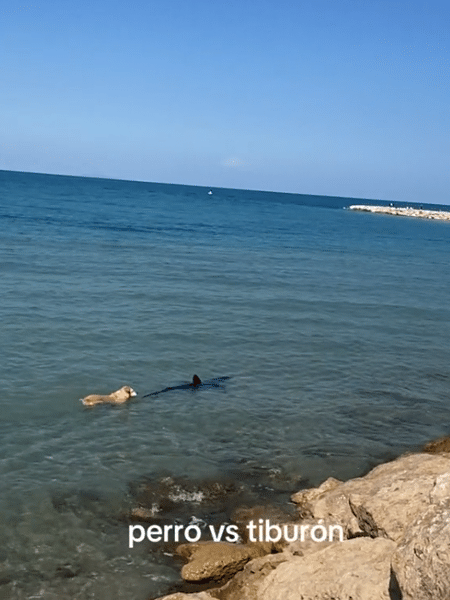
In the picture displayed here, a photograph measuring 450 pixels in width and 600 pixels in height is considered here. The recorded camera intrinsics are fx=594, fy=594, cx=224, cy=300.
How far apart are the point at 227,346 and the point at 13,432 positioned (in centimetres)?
1006

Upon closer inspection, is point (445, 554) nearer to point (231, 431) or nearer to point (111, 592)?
point (111, 592)

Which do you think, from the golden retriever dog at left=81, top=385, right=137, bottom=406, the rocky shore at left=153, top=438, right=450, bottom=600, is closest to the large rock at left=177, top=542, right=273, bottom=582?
the rocky shore at left=153, top=438, right=450, bottom=600

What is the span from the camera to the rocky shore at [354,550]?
6.50 m

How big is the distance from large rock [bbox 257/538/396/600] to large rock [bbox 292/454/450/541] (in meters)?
0.83

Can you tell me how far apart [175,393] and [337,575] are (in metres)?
10.8

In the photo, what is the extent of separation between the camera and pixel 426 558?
631cm

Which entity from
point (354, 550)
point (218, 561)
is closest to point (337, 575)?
point (354, 550)

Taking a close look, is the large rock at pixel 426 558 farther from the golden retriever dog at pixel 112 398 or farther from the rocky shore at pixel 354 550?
the golden retriever dog at pixel 112 398

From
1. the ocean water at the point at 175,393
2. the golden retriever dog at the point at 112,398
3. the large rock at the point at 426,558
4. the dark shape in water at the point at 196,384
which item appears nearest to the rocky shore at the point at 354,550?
the large rock at the point at 426,558

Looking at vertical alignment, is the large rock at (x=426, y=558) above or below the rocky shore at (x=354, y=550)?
above

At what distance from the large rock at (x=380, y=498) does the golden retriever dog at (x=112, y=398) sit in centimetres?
674

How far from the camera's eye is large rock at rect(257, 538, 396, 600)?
793cm

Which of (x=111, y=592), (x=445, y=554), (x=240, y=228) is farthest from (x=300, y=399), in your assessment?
(x=240, y=228)

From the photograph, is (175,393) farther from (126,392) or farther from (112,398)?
(112,398)
